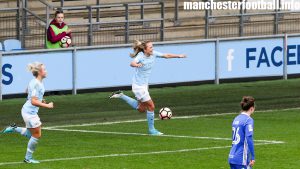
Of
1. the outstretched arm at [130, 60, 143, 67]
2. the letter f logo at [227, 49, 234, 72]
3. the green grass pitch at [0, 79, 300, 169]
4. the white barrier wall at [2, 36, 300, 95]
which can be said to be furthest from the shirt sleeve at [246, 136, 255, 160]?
the letter f logo at [227, 49, 234, 72]

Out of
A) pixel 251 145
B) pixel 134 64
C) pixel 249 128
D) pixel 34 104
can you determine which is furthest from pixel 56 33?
pixel 251 145

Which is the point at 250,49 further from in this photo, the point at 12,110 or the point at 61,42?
the point at 12,110

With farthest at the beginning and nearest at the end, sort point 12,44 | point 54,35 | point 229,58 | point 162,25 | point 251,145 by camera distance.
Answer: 1. point 162,25
2. point 229,58
3. point 12,44
4. point 54,35
5. point 251,145

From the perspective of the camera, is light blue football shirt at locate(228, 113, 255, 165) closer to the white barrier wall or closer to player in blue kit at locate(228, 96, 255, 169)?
player in blue kit at locate(228, 96, 255, 169)

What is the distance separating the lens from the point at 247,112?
17453 mm

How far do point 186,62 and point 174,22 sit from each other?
5.74 meters

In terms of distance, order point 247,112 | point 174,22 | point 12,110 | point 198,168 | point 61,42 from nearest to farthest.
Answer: point 247,112
point 198,168
point 12,110
point 61,42
point 174,22

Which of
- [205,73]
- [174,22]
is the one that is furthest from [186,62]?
[174,22]

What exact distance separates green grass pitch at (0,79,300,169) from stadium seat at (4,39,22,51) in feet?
8.96

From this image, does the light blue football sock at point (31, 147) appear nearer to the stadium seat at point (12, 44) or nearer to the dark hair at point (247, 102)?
the dark hair at point (247, 102)

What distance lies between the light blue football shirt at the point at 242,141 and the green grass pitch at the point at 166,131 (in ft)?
11.0

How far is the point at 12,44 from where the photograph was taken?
33719mm

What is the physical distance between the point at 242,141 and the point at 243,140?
3 centimetres

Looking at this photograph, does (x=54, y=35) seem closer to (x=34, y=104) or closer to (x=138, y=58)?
(x=138, y=58)
